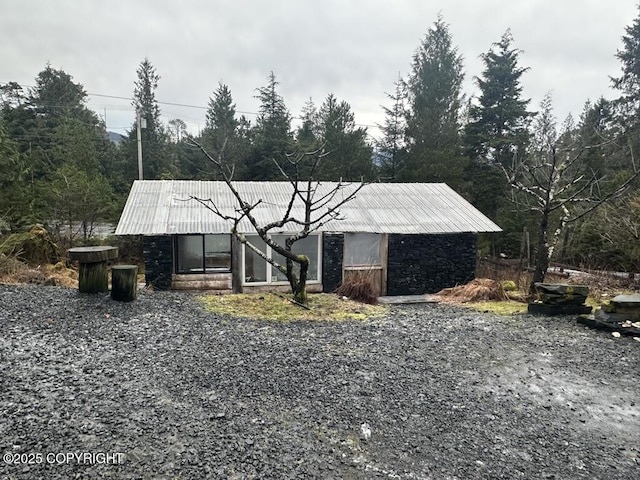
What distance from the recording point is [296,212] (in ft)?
34.2

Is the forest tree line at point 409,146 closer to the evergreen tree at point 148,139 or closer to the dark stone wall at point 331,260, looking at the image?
the evergreen tree at point 148,139

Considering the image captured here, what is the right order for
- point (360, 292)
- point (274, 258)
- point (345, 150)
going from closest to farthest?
1. point (360, 292)
2. point (274, 258)
3. point (345, 150)

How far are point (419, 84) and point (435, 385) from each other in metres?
20.8

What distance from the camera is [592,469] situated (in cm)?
280

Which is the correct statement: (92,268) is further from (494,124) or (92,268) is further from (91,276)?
(494,124)

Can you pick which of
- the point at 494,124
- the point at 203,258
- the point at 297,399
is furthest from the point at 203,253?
the point at 494,124

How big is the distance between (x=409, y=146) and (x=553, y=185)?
13.1 metres

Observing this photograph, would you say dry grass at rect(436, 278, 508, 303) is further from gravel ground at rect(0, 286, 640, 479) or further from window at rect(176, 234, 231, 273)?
window at rect(176, 234, 231, 273)

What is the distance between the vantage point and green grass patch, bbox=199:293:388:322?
6.27 meters

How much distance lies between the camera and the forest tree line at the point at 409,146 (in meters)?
12.9

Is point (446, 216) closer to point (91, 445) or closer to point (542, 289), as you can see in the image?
point (542, 289)

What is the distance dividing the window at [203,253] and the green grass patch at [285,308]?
110 inches

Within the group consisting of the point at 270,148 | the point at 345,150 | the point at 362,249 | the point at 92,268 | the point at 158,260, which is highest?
the point at 270,148

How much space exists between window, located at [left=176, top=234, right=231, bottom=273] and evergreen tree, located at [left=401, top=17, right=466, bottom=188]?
34.2 feet
